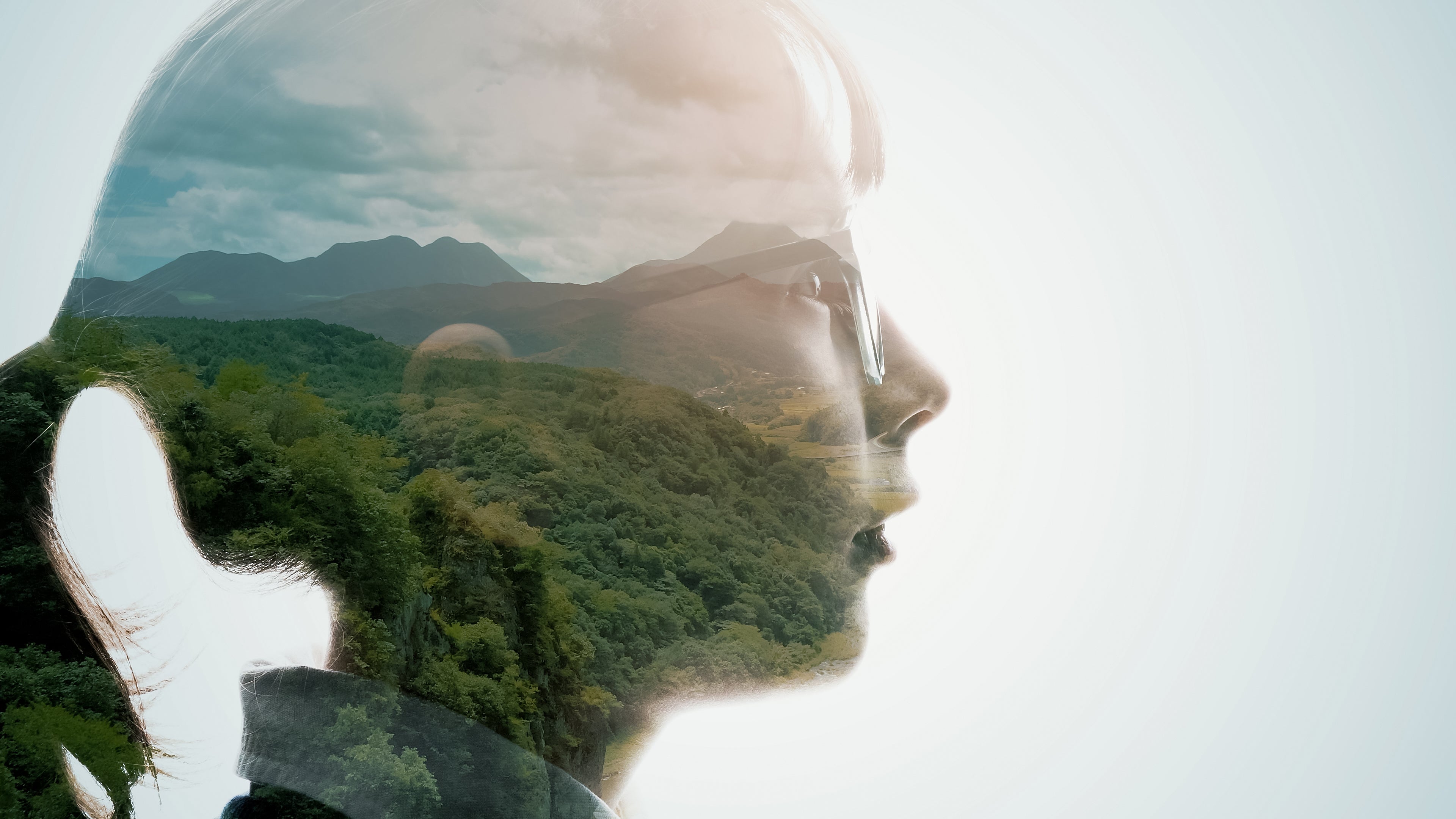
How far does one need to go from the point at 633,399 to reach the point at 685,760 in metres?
0.71

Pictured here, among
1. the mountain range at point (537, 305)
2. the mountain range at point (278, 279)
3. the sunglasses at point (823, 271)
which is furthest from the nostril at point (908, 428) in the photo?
the mountain range at point (278, 279)

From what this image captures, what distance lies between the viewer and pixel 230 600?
5.27ft

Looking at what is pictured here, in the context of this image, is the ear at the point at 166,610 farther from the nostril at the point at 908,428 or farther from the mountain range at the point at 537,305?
the nostril at the point at 908,428

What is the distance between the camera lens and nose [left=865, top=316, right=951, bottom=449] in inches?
58.8

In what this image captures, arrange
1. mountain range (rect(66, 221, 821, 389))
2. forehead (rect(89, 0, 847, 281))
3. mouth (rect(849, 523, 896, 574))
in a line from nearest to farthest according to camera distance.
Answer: forehead (rect(89, 0, 847, 281))
mountain range (rect(66, 221, 821, 389))
mouth (rect(849, 523, 896, 574))

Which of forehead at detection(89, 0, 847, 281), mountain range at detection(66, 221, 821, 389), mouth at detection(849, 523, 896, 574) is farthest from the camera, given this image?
mouth at detection(849, 523, 896, 574)

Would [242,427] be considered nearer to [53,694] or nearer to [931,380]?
[53,694]

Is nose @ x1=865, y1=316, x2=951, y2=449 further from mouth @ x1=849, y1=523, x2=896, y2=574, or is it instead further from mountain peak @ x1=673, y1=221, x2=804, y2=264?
mountain peak @ x1=673, y1=221, x2=804, y2=264

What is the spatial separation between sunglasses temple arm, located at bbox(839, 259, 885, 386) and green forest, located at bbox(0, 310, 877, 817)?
0.64 ft

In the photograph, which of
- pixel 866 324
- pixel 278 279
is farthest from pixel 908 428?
pixel 278 279

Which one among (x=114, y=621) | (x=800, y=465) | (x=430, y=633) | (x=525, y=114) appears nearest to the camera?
(x=525, y=114)

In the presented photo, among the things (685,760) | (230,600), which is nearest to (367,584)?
(230,600)

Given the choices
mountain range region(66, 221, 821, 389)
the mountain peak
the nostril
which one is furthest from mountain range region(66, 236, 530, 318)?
the nostril

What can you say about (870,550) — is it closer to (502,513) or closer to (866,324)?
(866,324)
